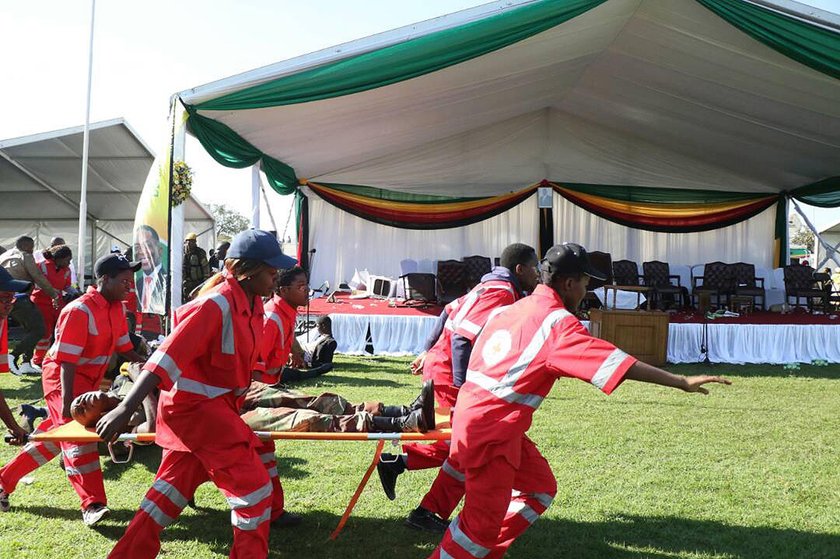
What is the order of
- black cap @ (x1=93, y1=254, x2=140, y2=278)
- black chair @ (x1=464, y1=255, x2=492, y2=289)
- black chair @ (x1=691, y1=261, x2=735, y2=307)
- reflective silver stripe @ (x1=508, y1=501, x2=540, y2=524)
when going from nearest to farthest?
reflective silver stripe @ (x1=508, y1=501, x2=540, y2=524) < black cap @ (x1=93, y1=254, x2=140, y2=278) < black chair @ (x1=464, y1=255, x2=492, y2=289) < black chair @ (x1=691, y1=261, x2=735, y2=307)

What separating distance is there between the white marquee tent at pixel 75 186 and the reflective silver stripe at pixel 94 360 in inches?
474

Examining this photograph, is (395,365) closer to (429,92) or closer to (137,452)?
(429,92)

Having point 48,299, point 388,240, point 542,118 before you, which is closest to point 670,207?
point 542,118

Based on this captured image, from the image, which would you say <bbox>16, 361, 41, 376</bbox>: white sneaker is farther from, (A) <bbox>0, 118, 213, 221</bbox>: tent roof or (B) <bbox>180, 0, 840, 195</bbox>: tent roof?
(A) <bbox>0, 118, 213, 221</bbox>: tent roof

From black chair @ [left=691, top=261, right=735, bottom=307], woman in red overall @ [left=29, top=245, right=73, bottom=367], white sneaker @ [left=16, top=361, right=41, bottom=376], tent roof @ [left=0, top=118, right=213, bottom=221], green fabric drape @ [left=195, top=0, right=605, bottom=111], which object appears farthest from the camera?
tent roof @ [left=0, top=118, right=213, bottom=221]

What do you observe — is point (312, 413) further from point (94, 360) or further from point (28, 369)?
point (28, 369)

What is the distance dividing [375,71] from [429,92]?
9.66ft

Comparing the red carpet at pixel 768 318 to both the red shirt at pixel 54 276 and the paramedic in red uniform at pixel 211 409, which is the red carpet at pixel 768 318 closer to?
the red shirt at pixel 54 276

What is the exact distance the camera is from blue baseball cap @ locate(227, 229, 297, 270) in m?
2.74

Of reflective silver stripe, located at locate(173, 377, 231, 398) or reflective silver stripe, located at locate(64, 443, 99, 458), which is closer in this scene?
reflective silver stripe, located at locate(173, 377, 231, 398)

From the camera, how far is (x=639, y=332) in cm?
983

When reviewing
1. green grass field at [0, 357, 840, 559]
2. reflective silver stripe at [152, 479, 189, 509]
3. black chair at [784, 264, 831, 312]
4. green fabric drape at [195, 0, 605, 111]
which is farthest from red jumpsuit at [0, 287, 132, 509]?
black chair at [784, 264, 831, 312]

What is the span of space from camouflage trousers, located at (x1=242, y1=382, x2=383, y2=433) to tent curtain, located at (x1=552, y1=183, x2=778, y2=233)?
12.5 metres

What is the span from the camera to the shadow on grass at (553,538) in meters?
3.30
